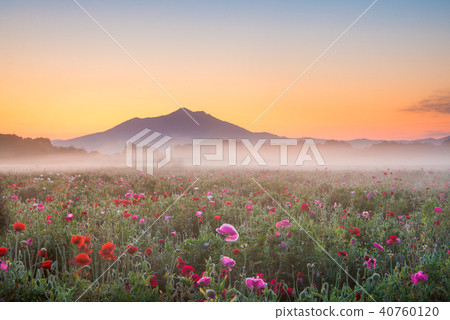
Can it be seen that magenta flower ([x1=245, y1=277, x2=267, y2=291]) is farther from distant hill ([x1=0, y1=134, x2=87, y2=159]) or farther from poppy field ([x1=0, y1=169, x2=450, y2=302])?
distant hill ([x1=0, y1=134, x2=87, y2=159])

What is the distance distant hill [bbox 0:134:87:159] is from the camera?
8.52 metres

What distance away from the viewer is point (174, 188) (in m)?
8.11

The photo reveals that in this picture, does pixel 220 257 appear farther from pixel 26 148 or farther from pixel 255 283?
pixel 26 148

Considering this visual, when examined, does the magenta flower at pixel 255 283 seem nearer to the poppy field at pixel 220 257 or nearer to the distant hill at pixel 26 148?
the poppy field at pixel 220 257

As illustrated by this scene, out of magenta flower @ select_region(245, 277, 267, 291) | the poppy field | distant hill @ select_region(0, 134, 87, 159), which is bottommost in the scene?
the poppy field

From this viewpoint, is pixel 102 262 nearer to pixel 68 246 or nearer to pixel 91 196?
pixel 68 246

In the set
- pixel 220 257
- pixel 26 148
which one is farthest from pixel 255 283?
pixel 26 148

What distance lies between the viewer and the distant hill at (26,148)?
8.52 m

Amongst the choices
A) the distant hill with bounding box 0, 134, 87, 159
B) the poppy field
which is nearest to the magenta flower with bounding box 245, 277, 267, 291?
the poppy field

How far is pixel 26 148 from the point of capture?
11.2 m

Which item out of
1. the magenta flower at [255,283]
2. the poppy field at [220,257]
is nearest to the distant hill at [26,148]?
the poppy field at [220,257]

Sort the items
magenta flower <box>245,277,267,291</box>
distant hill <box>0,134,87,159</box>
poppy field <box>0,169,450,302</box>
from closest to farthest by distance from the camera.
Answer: magenta flower <box>245,277,267,291</box> → poppy field <box>0,169,450,302</box> → distant hill <box>0,134,87,159</box>
